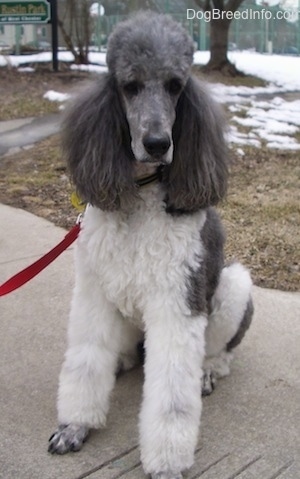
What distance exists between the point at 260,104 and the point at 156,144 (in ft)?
28.5

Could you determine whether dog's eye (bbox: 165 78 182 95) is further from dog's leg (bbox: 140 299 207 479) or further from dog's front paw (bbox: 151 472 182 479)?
dog's front paw (bbox: 151 472 182 479)

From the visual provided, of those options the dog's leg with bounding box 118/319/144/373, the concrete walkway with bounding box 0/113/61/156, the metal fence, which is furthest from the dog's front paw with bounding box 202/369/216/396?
the metal fence

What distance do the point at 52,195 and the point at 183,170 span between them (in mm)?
3560

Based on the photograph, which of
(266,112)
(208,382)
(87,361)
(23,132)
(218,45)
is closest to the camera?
(87,361)

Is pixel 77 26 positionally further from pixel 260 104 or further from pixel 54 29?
Answer: pixel 260 104

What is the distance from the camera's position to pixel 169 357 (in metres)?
2.43

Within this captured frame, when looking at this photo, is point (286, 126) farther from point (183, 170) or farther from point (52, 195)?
point (183, 170)

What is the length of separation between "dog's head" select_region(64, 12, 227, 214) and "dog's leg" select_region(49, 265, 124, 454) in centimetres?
41

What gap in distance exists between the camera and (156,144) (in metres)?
2.18

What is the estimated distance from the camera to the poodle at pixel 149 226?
2295 mm

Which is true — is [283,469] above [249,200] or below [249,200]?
below

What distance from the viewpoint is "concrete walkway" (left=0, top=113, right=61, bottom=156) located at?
26.2ft

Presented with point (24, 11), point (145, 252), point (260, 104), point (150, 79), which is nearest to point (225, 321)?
point (145, 252)

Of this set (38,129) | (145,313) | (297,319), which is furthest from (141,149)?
(38,129)
